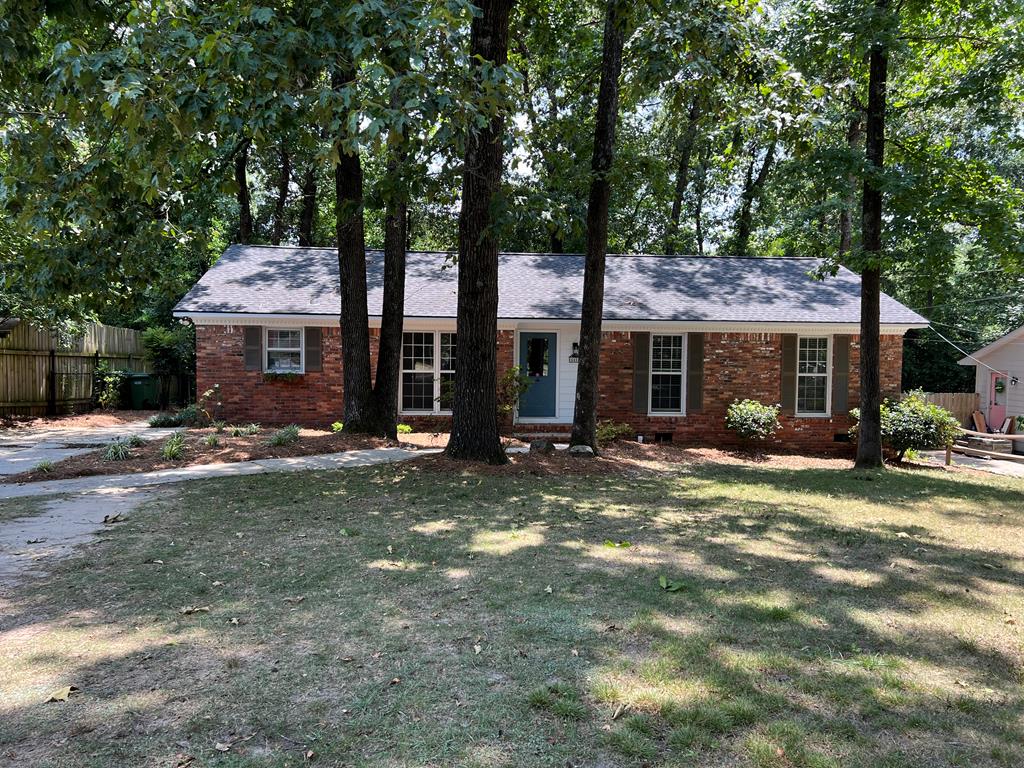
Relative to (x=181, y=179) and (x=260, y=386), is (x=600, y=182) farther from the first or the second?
(x=260, y=386)

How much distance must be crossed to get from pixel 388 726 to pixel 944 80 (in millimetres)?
12767

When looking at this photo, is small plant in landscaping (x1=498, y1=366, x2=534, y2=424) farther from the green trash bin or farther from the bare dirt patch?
the green trash bin

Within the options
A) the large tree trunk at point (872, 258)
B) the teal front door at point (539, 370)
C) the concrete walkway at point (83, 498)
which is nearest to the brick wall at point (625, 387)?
the teal front door at point (539, 370)

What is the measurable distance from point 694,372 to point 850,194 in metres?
4.82

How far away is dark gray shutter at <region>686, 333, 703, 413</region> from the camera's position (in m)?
14.6

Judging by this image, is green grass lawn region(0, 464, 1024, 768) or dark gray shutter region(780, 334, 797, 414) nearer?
green grass lawn region(0, 464, 1024, 768)

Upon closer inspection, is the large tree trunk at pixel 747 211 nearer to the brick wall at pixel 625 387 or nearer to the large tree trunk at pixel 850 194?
the large tree trunk at pixel 850 194

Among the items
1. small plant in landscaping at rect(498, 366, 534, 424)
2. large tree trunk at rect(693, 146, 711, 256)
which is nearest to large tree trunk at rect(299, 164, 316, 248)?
small plant in landscaping at rect(498, 366, 534, 424)

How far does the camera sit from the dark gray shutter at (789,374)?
578 inches

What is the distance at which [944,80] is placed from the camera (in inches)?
436

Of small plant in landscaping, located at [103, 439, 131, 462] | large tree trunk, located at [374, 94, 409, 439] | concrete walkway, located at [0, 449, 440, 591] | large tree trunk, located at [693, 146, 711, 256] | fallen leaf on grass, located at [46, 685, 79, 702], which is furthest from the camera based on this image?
large tree trunk, located at [693, 146, 711, 256]

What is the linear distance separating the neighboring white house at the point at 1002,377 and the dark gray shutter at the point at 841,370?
706 cm

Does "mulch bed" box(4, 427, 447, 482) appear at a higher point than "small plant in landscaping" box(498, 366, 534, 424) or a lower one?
lower

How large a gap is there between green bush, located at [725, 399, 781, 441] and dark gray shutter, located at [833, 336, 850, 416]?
1.61 meters
